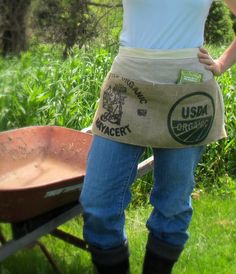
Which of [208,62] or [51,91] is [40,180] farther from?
[51,91]

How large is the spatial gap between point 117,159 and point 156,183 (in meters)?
0.27

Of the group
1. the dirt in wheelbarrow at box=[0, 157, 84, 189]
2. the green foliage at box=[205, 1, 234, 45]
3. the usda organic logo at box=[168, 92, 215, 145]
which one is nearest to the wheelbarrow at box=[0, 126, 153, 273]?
the dirt in wheelbarrow at box=[0, 157, 84, 189]

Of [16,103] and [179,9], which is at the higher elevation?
[179,9]

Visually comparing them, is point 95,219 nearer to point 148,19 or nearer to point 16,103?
point 148,19

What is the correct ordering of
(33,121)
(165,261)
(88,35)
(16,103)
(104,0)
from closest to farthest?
(165,261) < (16,103) < (33,121) < (88,35) < (104,0)

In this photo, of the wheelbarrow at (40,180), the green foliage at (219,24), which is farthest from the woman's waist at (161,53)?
the green foliage at (219,24)

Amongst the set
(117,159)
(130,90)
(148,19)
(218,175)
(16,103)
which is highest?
(148,19)

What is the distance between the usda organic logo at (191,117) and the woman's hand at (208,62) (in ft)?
0.37

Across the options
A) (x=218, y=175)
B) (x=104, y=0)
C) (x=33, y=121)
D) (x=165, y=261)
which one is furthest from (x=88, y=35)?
(x=165, y=261)

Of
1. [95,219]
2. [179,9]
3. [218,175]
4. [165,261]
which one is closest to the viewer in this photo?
[179,9]

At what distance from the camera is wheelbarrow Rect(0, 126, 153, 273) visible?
8.77ft

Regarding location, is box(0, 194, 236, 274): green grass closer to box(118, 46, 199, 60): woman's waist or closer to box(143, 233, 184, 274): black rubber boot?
box(143, 233, 184, 274): black rubber boot

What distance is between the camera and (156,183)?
2.76 meters

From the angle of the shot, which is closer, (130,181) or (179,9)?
(179,9)
